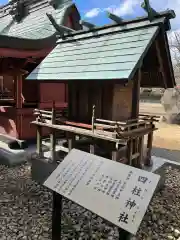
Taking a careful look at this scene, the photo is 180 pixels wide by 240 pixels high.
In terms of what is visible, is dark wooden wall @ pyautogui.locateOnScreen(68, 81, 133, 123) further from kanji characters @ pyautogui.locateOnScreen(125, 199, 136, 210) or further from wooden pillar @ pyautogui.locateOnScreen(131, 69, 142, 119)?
kanji characters @ pyautogui.locateOnScreen(125, 199, 136, 210)

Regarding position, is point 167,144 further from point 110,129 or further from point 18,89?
point 18,89

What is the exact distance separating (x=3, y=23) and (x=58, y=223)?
890 centimetres


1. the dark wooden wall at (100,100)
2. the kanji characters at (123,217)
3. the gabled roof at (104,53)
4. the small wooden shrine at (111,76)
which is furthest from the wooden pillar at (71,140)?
the kanji characters at (123,217)

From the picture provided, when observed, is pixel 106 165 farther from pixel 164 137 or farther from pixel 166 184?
pixel 164 137

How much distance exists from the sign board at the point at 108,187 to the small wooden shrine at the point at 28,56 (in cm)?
358

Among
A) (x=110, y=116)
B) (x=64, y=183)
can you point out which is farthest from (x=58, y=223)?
(x=110, y=116)

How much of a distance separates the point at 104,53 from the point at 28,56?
8.25 ft

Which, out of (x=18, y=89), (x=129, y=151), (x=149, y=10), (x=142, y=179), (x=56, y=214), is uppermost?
(x=149, y=10)

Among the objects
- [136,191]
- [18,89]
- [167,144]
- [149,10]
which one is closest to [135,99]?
[149,10]

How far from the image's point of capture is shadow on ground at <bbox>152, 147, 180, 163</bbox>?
23.2 ft

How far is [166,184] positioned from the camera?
505 cm

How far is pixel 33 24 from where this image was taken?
7.38 meters

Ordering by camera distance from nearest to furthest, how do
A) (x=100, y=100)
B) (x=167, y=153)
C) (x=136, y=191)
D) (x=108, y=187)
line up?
(x=136, y=191), (x=108, y=187), (x=100, y=100), (x=167, y=153)

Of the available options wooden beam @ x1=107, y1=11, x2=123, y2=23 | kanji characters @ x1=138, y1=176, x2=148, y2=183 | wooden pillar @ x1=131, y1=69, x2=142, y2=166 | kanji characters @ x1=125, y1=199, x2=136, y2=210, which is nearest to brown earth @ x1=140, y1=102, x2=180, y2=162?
wooden pillar @ x1=131, y1=69, x2=142, y2=166
